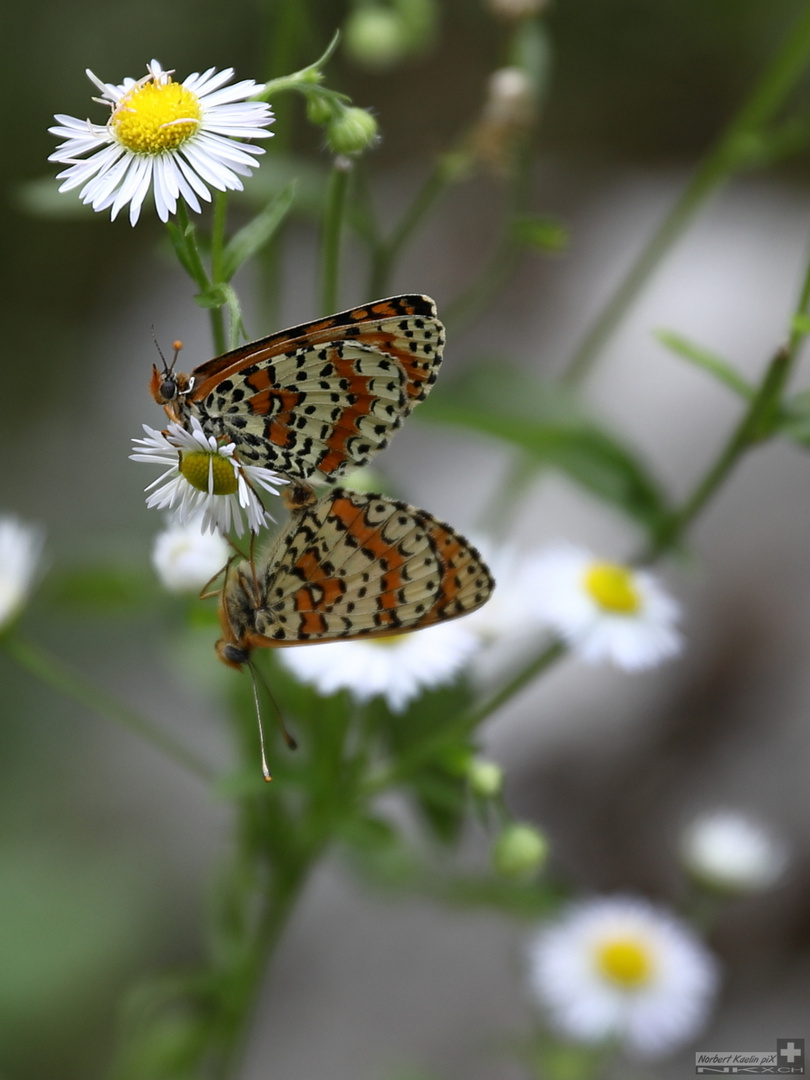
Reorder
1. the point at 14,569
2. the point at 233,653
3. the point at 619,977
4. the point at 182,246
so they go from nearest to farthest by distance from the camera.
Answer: the point at 182,246 < the point at 233,653 < the point at 14,569 < the point at 619,977

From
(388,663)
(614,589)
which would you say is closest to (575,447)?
(614,589)

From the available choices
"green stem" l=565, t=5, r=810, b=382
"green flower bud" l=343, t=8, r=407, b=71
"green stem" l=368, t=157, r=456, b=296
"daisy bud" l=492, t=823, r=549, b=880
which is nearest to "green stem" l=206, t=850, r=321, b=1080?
"daisy bud" l=492, t=823, r=549, b=880

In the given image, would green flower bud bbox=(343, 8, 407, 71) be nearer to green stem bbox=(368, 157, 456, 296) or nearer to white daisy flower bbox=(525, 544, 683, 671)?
green stem bbox=(368, 157, 456, 296)

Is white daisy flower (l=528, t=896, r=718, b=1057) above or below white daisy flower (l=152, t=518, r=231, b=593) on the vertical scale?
below

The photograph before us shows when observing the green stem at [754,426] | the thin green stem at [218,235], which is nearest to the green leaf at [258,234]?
the thin green stem at [218,235]

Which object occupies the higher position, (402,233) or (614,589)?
(402,233)

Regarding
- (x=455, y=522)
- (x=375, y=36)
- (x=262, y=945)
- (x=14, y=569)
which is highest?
(x=455, y=522)

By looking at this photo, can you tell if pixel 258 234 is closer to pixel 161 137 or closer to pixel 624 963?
pixel 161 137

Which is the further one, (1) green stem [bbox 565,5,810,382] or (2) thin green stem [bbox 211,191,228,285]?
(1) green stem [bbox 565,5,810,382]
